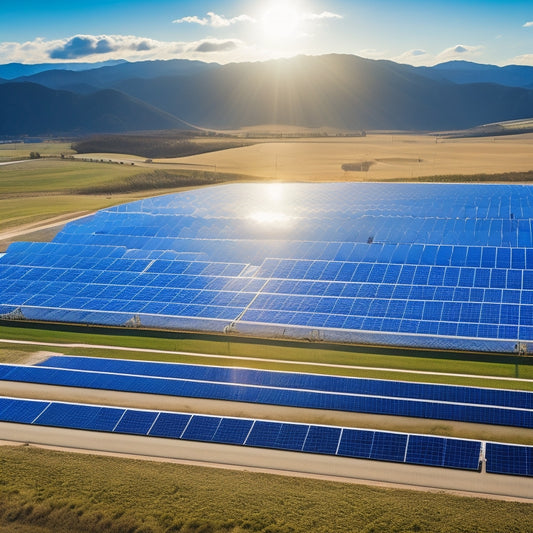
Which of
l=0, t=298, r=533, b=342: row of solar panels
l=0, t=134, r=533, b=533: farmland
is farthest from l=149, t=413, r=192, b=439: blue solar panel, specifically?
l=0, t=298, r=533, b=342: row of solar panels

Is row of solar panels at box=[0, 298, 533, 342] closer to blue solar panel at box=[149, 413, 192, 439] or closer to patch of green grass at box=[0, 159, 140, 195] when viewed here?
blue solar panel at box=[149, 413, 192, 439]

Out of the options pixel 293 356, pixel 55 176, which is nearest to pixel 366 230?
pixel 293 356

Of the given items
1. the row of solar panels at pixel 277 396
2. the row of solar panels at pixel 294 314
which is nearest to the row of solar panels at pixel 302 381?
the row of solar panels at pixel 277 396

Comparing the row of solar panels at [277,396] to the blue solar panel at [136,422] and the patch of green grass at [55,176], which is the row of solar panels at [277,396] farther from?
the patch of green grass at [55,176]

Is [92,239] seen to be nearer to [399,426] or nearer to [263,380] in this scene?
[263,380]

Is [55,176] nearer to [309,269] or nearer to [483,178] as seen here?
[483,178]

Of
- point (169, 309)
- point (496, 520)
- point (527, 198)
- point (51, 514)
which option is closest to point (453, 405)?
point (496, 520)
